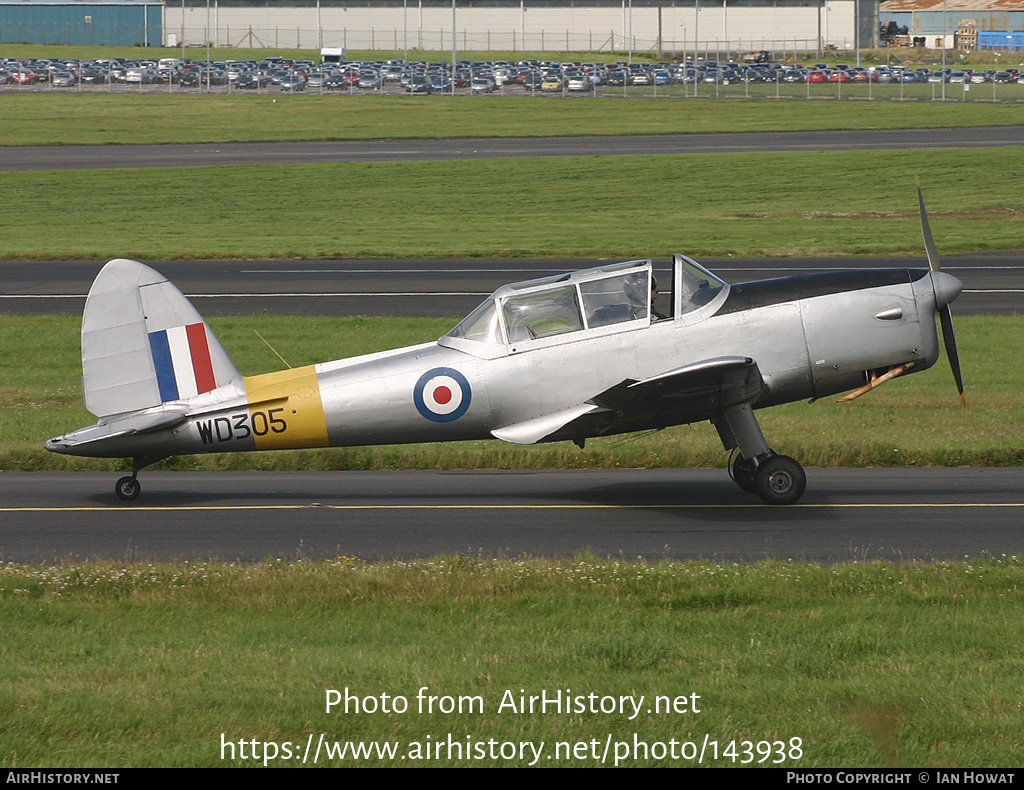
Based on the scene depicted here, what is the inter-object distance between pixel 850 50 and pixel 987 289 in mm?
120350

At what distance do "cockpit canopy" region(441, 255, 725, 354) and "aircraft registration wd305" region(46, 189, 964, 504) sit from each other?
0.02 m

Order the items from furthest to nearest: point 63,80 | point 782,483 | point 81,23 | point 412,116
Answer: point 81,23, point 63,80, point 412,116, point 782,483

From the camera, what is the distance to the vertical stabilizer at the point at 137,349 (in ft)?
43.4

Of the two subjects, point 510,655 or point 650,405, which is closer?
point 510,655

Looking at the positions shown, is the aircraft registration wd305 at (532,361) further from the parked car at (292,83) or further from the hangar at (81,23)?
the hangar at (81,23)

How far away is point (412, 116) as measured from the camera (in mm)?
78125

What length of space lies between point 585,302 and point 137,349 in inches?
198

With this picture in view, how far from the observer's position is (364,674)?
7.89 metres

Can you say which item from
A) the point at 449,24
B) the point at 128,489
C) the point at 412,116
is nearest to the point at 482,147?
the point at 412,116

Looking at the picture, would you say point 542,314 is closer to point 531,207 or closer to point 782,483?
point 782,483

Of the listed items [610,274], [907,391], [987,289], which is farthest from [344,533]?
[987,289]

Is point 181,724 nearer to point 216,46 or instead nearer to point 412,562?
point 412,562

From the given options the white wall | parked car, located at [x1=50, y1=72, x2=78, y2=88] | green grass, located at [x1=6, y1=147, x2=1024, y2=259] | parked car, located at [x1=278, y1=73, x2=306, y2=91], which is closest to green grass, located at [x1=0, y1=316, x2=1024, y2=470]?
green grass, located at [x1=6, y1=147, x2=1024, y2=259]

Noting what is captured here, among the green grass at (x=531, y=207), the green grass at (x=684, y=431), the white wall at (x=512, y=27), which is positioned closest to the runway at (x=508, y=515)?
the green grass at (x=684, y=431)
